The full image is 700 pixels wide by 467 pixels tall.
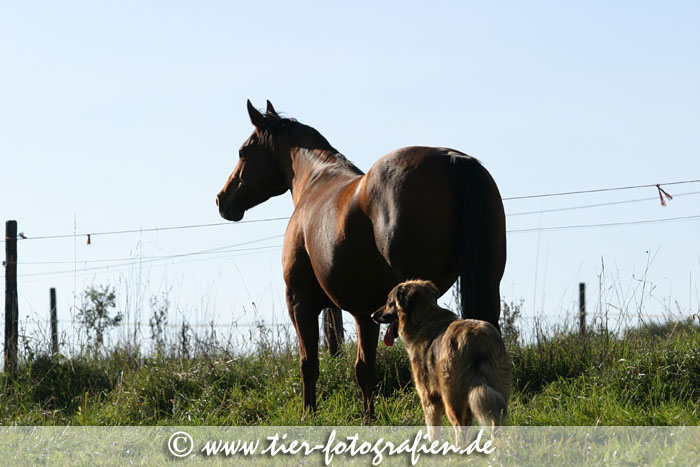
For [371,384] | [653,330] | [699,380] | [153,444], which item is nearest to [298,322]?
[371,384]

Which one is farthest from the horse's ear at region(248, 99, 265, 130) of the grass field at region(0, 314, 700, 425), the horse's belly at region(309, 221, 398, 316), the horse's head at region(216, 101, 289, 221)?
the grass field at region(0, 314, 700, 425)

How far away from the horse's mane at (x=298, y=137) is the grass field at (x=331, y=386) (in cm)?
181

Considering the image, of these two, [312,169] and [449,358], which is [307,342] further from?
[449,358]

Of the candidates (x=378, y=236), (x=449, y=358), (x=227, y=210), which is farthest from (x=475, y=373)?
(x=227, y=210)

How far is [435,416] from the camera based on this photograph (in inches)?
203

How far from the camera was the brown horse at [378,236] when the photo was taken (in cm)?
553

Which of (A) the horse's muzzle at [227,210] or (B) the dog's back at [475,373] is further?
(A) the horse's muzzle at [227,210]

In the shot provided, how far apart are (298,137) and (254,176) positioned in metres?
0.74

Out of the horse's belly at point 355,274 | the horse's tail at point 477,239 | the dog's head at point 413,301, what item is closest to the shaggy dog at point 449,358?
the dog's head at point 413,301

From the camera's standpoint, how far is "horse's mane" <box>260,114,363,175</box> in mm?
7619

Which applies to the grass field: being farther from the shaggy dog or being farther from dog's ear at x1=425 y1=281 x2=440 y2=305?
dog's ear at x1=425 y1=281 x2=440 y2=305

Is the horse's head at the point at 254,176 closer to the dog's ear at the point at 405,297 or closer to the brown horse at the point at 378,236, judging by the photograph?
the brown horse at the point at 378,236

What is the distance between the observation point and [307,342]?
278 inches

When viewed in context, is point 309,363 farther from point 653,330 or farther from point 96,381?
point 653,330
